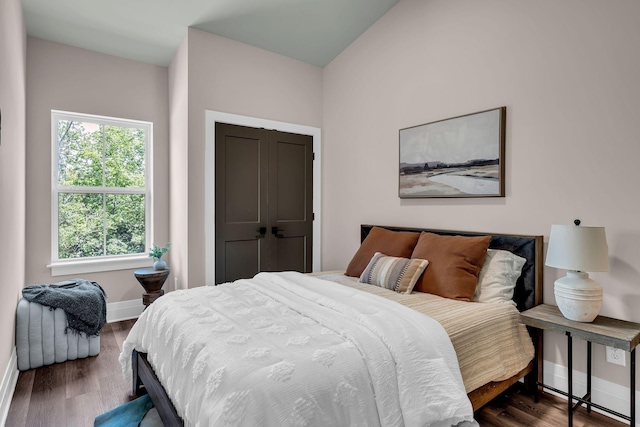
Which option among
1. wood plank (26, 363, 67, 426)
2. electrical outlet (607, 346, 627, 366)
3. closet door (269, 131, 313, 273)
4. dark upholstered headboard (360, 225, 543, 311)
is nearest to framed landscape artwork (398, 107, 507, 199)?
dark upholstered headboard (360, 225, 543, 311)

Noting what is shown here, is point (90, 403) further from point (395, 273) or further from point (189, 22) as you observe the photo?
point (189, 22)

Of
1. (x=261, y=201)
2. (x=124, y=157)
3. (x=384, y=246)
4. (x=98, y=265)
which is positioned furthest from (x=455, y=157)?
(x=98, y=265)

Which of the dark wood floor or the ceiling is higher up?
the ceiling

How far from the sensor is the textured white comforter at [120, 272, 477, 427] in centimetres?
124

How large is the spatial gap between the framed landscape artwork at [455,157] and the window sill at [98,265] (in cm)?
291

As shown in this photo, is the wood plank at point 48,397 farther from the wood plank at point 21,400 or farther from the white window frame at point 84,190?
the white window frame at point 84,190

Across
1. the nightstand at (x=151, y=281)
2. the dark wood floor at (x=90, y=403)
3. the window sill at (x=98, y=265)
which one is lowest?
the dark wood floor at (x=90, y=403)

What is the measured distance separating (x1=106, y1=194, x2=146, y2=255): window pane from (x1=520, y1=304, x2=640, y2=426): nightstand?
12.4ft

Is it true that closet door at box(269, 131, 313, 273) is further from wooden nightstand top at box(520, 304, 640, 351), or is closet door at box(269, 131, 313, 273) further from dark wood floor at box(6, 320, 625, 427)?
wooden nightstand top at box(520, 304, 640, 351)

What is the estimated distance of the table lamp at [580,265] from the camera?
188 cm

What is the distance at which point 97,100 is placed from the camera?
3619 mm

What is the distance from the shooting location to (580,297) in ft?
6.26

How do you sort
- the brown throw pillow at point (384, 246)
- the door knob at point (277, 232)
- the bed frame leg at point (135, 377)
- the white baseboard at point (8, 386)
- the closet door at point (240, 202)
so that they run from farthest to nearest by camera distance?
the door knob at point (277, 232) < the closet door at point (240, 202) < the brown throw pillow at point (384, 246) < the bed frame leg at point (135, 377) < the white baseboard at point (8, 386)

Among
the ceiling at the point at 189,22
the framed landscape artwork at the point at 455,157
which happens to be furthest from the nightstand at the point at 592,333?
the ceiling at the point at 189,22
